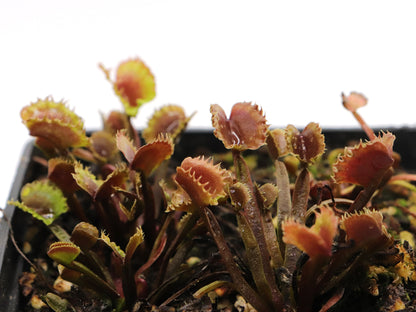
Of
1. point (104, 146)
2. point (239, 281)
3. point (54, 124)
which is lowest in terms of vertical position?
point (239, 281)

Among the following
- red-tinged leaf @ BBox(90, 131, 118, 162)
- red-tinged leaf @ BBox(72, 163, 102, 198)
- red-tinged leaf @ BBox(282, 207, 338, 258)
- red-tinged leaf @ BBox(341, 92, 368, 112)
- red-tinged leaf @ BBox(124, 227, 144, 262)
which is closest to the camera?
red-tinged leaf @ BBox(282, 207, 338, 258)

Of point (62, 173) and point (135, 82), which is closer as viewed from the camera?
point (62, 173)

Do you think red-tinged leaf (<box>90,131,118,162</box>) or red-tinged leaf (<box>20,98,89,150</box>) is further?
red-tinged leaf (<box>90,131,118,162</box>)

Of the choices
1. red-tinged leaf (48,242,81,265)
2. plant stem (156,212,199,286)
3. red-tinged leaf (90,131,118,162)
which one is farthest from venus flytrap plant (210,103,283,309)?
red-tinged leaf (90,131,118,162)

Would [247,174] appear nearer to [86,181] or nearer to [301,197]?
[301,197]

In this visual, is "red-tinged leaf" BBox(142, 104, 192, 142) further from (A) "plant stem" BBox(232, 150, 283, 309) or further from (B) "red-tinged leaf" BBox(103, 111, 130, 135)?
(A) "plant stem" BBox(232, 150, 283, 309)

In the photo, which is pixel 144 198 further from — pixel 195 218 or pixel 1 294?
pixel 1 294

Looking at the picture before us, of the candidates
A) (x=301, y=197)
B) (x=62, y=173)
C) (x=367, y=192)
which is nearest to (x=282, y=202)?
(x=301, y=197)

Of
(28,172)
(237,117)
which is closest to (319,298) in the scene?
(237,117)
